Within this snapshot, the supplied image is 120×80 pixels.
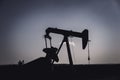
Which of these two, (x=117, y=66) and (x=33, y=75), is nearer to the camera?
(x=33, y=75)

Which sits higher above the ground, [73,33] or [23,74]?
[73,33]

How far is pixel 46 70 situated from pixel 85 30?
12.1 feet

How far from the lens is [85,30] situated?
12742 mm

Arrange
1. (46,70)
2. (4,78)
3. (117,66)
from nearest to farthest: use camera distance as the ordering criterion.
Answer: (46,70) < (4,78) < (117,66)

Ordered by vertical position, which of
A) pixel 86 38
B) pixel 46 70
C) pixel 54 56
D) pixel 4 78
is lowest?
pixel 4 78

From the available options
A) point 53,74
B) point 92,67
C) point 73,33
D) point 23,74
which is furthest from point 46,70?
point 92,67

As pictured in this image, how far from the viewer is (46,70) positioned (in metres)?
12.0

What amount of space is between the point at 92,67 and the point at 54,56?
460 cm

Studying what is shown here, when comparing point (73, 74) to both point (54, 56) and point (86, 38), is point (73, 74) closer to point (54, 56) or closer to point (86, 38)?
point (54, 56)

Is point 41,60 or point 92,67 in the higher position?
point 41,60

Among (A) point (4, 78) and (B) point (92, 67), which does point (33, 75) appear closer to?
(A) point (4, 78)

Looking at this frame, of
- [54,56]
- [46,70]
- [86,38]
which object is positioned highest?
[86,38]

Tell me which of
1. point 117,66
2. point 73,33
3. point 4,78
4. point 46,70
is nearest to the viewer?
point 46,70

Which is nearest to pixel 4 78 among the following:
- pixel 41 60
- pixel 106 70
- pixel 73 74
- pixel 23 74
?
pixel 23 74
